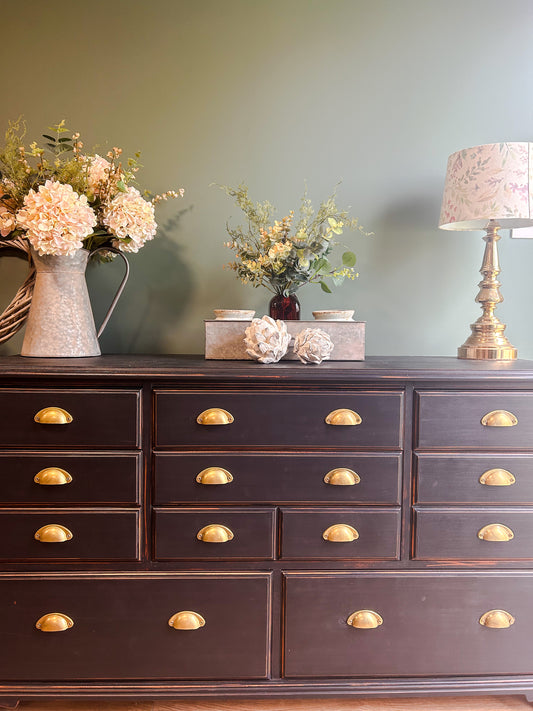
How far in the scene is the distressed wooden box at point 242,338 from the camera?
154cm

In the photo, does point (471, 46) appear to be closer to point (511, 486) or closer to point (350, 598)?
point (511, 486)

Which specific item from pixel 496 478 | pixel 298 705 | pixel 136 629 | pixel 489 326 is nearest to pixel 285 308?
pixel 489 326

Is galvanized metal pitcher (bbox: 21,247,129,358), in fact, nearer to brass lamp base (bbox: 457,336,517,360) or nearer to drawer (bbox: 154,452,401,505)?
drawer (bbox: 154,452,401,505)

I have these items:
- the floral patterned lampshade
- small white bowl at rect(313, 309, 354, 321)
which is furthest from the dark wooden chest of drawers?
the floral patterned lampshade

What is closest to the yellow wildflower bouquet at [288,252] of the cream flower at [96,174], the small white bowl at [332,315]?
the small white bowl at [332,315]

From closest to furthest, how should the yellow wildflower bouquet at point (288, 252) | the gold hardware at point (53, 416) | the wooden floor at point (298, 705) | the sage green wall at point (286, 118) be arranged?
1. the gold hardware at point (53, 416)
2. the wooden floor at point (298, 705)
3. the yellow wildflower bouquet at point (288, 252)
4. the sage green wall at point (286, 118)

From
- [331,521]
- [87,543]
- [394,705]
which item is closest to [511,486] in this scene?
[331,521]

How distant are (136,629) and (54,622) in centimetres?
22

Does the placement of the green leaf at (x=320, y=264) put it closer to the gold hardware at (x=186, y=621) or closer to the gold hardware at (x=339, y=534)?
the gold hardware at (x=339, y=534)

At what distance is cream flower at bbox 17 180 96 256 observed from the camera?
4.52 feet

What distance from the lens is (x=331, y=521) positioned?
53.7 inches

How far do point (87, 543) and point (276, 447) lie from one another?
57 centimetres

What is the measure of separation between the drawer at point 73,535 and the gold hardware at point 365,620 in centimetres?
62

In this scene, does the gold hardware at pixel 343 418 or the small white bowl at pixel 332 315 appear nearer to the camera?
the gold hardware at pixel 343 418
